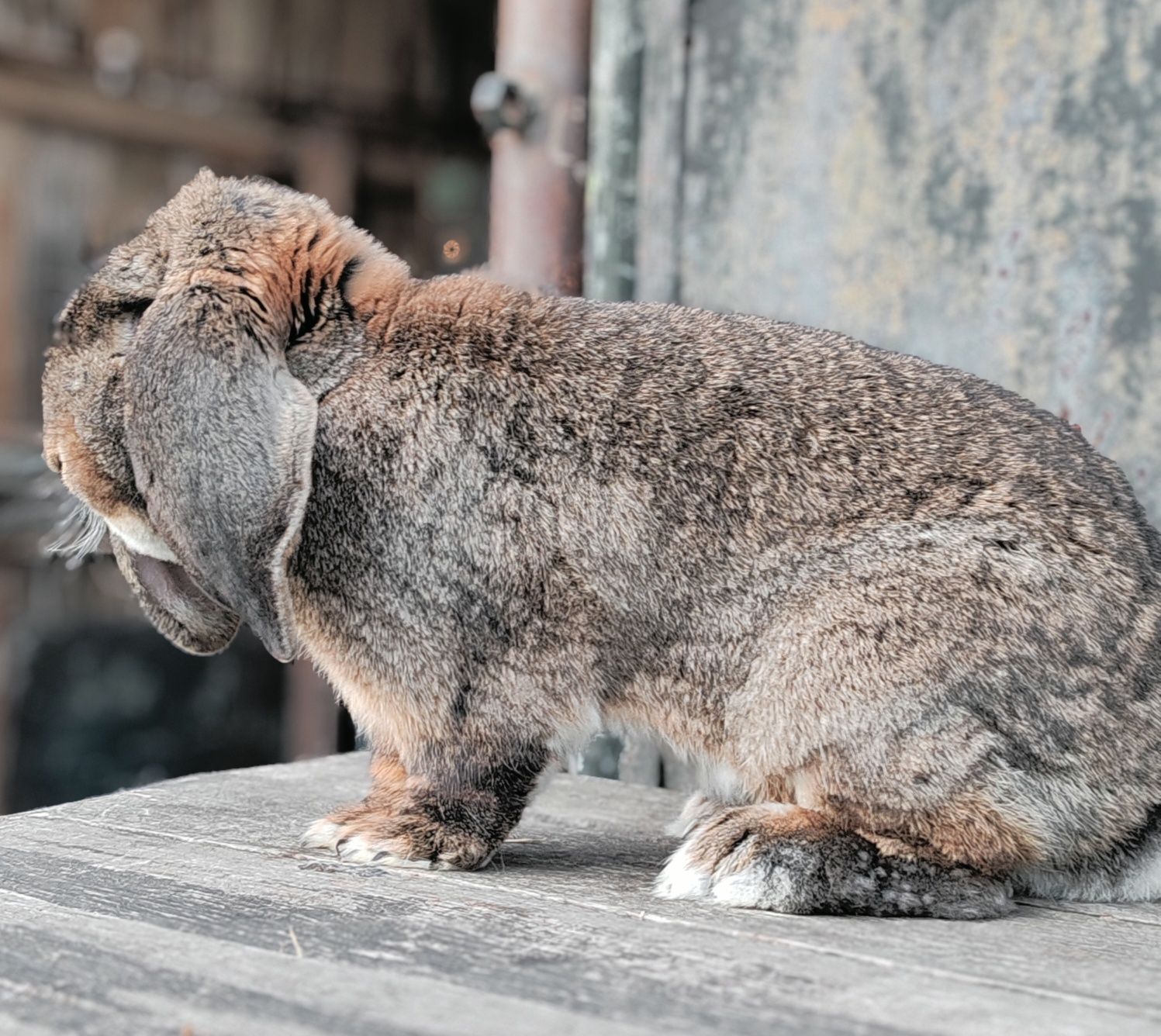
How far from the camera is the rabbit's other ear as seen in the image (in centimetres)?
316

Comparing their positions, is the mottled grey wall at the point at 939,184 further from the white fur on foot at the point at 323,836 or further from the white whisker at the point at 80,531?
the white fur on foot at the point at 323,836

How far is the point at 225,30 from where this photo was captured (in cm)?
759

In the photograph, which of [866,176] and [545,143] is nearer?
[866,176]

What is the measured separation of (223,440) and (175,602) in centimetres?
61

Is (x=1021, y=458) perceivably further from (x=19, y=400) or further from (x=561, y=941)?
(x=19, y=400)

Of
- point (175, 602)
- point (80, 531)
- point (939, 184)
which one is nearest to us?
point (175, 602)

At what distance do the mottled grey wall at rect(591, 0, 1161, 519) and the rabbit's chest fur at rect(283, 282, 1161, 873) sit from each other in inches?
36.5

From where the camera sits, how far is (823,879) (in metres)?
2.58

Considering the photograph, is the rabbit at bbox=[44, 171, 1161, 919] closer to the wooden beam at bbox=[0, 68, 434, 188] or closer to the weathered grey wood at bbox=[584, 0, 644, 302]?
the weathered grey wood at bbox=[584, 0, 644, 302]

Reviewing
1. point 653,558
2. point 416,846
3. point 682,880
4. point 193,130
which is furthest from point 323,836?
point 193,130

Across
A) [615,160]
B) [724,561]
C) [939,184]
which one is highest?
[615,160]

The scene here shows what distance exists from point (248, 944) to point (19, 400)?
5353 millimetres

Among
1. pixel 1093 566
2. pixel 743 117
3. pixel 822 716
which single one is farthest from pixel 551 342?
pixel 743 117

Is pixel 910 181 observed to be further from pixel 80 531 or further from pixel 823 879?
pixel 80 531
